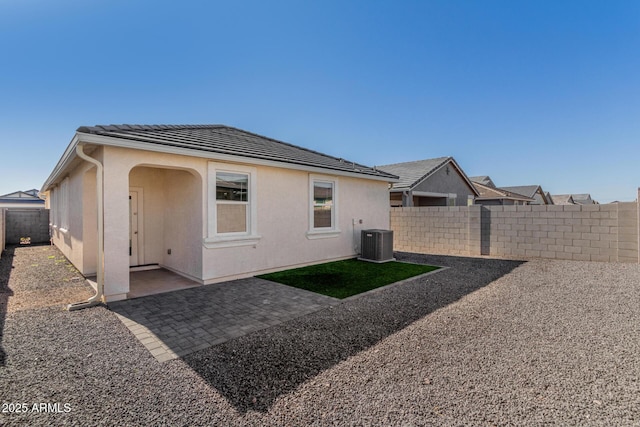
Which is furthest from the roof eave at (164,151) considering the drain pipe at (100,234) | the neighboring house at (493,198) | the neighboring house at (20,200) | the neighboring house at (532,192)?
the neighboring house at (532,192)

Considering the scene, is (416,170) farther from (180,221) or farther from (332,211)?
(180,221)

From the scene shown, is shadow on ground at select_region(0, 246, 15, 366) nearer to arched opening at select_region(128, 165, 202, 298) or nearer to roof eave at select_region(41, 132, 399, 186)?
arched opening at select_region(128, 165, 202, 298)

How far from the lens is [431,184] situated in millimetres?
20109

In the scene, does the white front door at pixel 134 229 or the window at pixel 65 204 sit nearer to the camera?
the white front door at pixel 134 229

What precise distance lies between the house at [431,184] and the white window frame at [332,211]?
8.71m

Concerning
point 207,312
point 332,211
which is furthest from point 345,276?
point 207,312

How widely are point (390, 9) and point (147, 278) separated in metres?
12.5

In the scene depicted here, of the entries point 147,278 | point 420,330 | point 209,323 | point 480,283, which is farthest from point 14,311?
point 480,283

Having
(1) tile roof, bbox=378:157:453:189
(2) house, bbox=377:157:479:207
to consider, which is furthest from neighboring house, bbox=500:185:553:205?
(1) tile roof, bbox=378:157:453:189

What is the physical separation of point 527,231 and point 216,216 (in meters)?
11.5

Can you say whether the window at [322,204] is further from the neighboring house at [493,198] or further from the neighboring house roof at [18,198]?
the neighboring house roof at [18,198]

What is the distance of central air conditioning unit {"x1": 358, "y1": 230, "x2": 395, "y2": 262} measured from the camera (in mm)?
10461

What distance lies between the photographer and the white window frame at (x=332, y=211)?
9.53 meters

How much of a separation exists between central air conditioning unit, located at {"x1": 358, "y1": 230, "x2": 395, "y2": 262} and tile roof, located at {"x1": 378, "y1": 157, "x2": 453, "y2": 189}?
8041mm
